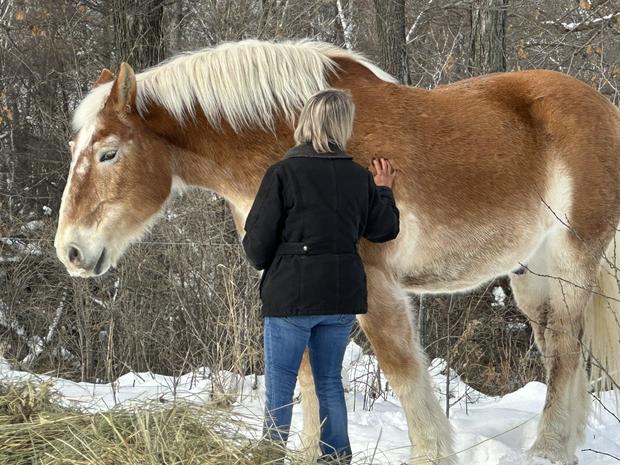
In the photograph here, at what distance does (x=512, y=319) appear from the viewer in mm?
8945

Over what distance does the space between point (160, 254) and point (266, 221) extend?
458cm

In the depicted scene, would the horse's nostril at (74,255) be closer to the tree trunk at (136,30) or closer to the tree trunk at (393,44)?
the tree trunk at (136,30)

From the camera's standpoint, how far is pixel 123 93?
381cm

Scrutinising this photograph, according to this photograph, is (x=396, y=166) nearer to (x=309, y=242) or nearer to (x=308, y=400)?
(x=309, y=242)

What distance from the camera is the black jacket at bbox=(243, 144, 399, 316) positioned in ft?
10.5

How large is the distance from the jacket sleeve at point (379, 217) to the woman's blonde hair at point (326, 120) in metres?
0.25

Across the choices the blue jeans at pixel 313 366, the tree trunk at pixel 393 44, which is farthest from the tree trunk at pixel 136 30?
the blue jeans at pixel 313 366

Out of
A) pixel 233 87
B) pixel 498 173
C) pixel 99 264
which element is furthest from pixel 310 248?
pixel 498 173

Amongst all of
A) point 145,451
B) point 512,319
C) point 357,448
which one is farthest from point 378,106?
point 512,319

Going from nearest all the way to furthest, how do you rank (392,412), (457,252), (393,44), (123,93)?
(123,93)
(457,252)
(392,412)
(393,44)

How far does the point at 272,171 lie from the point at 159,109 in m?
1.00

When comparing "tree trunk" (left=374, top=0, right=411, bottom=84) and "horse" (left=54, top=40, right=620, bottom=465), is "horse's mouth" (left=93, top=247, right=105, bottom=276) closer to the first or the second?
"horse" (left=54, top=40, right=620, bottom=465)

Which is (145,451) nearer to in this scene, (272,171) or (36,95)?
(272,171)

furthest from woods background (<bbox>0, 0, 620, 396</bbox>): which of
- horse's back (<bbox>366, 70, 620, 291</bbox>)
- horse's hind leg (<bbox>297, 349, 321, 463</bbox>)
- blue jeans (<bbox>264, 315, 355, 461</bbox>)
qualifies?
blue jeans (<bbox>264, 315, 355, 461</bbox>)
